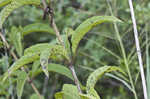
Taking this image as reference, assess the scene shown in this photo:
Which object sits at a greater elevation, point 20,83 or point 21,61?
point 21,61

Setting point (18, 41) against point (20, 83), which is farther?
point (18, 41)

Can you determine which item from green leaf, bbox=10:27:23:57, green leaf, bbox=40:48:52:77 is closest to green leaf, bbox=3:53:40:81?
green leaf, bbox=40:48:52:77

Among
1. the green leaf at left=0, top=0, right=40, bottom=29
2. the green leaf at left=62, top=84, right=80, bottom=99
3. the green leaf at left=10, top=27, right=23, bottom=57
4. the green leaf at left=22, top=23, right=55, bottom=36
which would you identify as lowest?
the green leaf at left=62, top=84, right=80, bottom=99

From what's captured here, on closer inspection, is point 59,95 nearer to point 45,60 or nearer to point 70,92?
point 70,92

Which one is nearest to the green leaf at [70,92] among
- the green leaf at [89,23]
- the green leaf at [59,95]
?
the green leaf at [59,95]

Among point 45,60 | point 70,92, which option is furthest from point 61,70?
point 45,60

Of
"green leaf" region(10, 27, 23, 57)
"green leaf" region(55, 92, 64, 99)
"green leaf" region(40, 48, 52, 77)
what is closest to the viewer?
"green leaf" region(40, 48, 52, 77)

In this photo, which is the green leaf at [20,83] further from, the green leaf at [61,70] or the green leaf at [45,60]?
the green leaf at [45,60]

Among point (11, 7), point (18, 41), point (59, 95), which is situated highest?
point (11, 7)

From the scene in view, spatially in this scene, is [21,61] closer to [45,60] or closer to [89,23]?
[45,60]

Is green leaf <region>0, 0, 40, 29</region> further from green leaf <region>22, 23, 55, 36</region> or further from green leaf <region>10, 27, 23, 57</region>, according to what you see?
green leaf <region>10, 27, 23, 57</region>

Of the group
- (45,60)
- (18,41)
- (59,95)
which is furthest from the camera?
(18,41)

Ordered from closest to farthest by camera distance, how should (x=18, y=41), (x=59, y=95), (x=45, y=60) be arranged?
(x=45, y=60)
(x=59, y=95)
(x=18, y=41)
